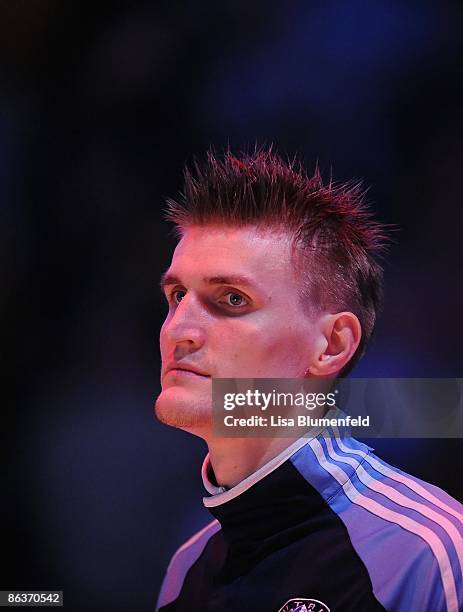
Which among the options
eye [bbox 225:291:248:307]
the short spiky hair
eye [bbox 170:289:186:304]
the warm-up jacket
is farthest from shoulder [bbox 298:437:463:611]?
eye [bbox 170:289:186:304]

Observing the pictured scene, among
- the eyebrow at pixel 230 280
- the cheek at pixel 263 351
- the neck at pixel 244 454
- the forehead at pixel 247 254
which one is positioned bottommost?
the neck at pixel 244 454

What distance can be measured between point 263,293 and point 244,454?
0.33 meters

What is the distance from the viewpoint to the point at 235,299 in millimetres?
1721

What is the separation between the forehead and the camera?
1705mm

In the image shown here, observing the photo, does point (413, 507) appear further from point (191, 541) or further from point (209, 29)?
point (209, 29)

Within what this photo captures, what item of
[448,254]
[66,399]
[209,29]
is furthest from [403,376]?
[209,29]

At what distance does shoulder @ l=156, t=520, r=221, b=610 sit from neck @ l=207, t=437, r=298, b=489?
216 millimetres

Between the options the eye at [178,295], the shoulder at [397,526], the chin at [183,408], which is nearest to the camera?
the shoulder at [397,526]

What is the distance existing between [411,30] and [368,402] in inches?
32.8

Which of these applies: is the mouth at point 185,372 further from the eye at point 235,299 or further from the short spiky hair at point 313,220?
the short spiky hair at point 313,220

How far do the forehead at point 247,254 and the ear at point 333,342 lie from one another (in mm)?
123

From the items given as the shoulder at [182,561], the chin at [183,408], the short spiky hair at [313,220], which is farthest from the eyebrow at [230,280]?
the shoulder at [182,561]

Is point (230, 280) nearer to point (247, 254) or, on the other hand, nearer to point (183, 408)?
point (247, 254)

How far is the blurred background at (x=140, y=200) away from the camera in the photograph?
6.09ft
